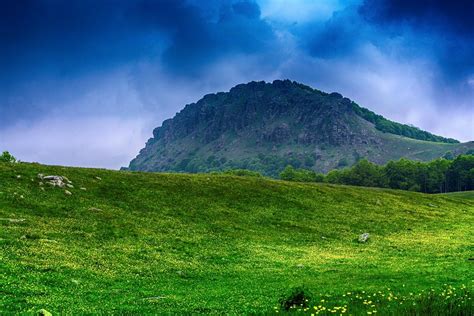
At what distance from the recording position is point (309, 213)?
207 ft

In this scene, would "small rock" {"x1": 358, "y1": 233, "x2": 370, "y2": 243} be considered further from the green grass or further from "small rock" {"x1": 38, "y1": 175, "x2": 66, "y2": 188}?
"small rock" {"x1": 38, "y1": 175, "x2": 66, "y2": 188}

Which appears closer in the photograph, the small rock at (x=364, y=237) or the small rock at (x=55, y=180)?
Result: the small rock at (x=364, y=237)

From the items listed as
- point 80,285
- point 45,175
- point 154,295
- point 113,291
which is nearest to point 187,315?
point 154,295

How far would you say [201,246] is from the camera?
40.4 m

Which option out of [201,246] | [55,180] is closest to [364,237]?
[201,246]

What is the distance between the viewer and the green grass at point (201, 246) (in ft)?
75.3

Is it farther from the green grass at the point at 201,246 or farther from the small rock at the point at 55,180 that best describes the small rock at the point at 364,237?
the small rock at the point at 55,180

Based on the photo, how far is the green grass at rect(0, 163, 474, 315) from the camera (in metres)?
22.9

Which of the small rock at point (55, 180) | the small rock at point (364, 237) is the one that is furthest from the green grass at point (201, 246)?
the small rock at point (55, 180)

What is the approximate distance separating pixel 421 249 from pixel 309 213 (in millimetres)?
20615

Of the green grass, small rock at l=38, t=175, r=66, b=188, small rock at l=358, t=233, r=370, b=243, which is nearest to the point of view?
the green grass

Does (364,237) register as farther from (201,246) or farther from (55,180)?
(55,180)

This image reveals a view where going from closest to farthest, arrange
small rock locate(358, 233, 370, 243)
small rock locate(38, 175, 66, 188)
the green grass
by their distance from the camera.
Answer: the green grass
small rock locate(358, 233, 370, 243)
small rock locate(38, 175, 66, 188)

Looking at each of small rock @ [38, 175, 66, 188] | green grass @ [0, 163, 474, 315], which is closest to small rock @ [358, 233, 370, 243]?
green grass @ [0, 163, 474, 315]
